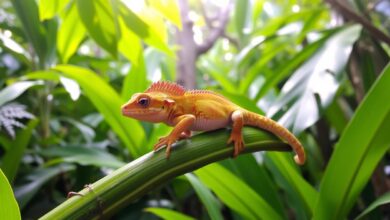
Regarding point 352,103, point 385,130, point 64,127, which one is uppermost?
point 385,130

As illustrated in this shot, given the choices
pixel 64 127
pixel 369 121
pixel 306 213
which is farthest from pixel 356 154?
pixel 64 127

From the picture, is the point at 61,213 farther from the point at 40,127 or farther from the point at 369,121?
the point at 40,127

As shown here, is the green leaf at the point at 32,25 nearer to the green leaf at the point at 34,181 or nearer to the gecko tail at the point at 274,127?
the green leaf at the point at 34,181

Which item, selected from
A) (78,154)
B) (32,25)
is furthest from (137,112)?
(32,25)

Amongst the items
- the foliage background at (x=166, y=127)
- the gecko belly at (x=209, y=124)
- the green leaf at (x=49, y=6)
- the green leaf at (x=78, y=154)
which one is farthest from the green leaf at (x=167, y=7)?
the green leaf at (x=78, y=154)

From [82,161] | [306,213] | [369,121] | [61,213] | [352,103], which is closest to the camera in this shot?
[61,213]

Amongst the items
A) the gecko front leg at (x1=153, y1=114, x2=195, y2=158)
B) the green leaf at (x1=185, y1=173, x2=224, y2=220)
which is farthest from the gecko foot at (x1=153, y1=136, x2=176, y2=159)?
the green leaf at (x1=185, y1=173, x2=224, y2=220)

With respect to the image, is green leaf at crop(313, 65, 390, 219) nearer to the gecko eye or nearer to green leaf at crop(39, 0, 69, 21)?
the gecko eye

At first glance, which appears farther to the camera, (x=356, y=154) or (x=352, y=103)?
(x=352, y=103)
